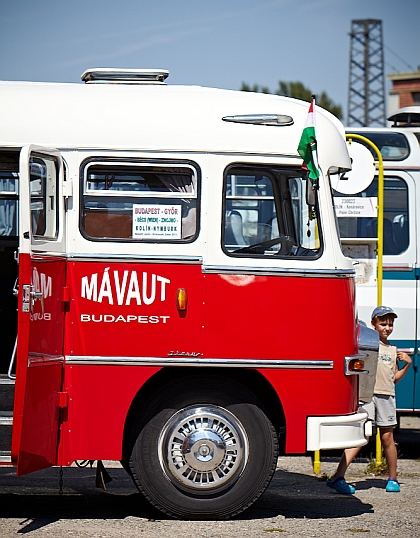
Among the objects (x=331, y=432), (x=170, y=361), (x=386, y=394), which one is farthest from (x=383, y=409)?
(x=170, y=361)

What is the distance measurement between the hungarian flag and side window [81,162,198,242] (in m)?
0.83

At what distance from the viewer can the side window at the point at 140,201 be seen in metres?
6.82

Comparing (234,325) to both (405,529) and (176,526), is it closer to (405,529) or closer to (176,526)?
(176,526)

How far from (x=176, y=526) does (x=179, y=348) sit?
50.9 inches

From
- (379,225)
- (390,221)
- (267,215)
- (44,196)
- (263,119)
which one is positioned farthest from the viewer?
(390,221)

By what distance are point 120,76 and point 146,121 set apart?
741 mm

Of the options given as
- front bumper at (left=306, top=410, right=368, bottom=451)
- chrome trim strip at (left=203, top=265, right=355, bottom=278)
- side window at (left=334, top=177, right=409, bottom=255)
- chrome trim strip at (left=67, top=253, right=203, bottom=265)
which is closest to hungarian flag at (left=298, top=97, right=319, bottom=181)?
chrome trim strip at (left=203, top=265, right=355, bottom=278)

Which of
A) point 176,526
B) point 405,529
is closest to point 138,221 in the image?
point 176,526

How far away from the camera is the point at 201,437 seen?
678 cm

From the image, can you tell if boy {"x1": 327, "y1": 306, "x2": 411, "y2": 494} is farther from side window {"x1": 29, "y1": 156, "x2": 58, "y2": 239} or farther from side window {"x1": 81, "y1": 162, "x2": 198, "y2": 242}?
side window {"x1": 29, "y1": 156, "x2": 58, "y2": 239}

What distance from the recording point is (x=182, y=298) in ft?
22.1

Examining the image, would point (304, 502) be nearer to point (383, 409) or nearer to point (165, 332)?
point (383, 409)

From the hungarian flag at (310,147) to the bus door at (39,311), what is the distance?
1.81 meters

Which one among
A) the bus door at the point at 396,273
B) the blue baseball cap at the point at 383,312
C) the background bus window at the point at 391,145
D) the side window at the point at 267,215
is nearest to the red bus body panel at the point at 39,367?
the side window at the point at 267,215
